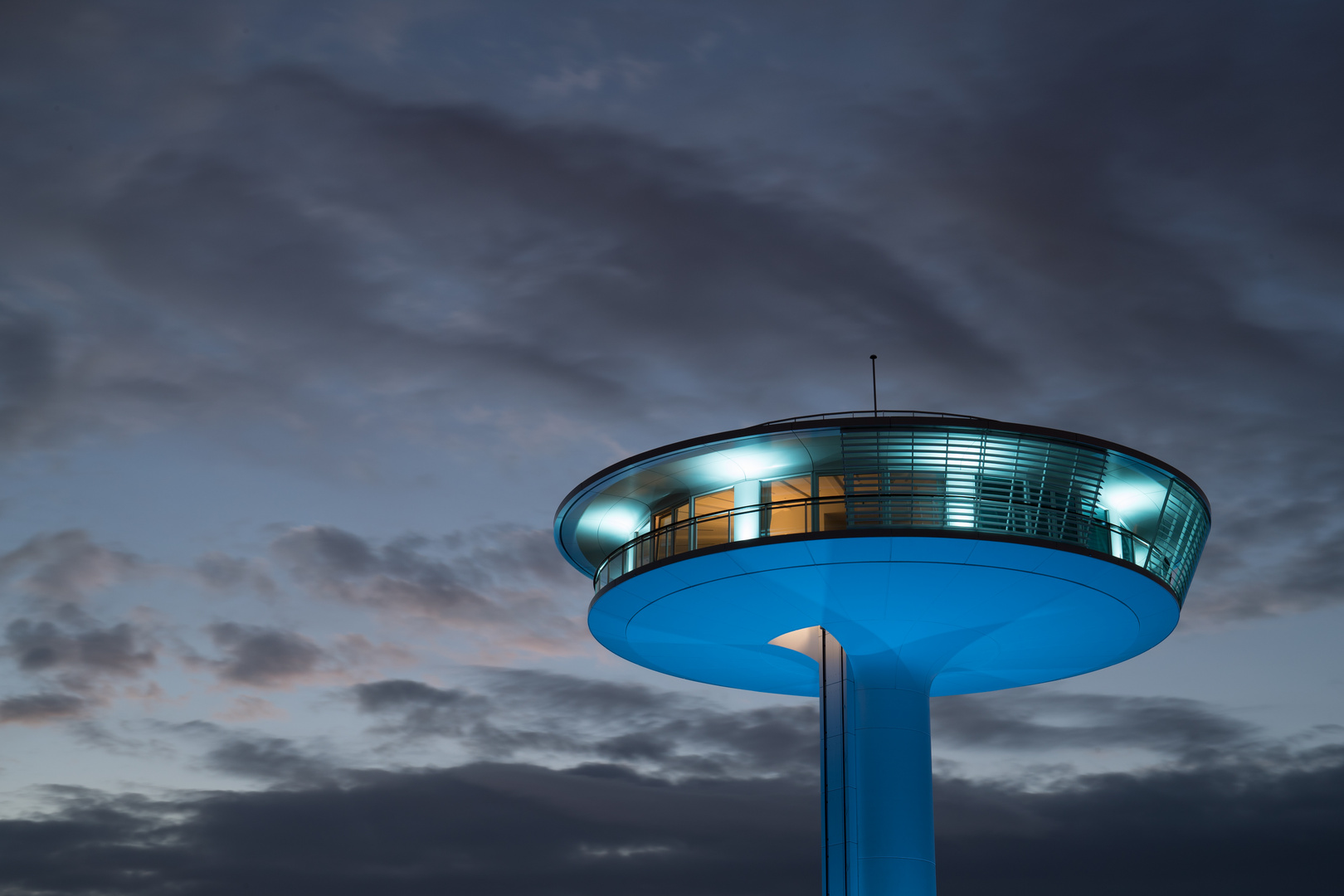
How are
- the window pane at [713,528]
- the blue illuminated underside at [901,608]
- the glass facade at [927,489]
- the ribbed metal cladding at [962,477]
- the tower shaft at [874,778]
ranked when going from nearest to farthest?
the ribbed metal cladding at [962,477], the glass facade at [927,489], the blue illuminated underside at [901,608], the window pane at [713,528], the tower shaft at [874,778]

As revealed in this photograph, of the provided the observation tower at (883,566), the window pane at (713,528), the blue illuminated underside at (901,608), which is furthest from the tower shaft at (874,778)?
the window pane at (713,528)

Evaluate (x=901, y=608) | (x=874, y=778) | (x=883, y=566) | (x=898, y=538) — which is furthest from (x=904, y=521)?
(x=874, y=778)

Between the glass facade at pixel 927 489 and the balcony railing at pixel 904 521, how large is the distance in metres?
0.02

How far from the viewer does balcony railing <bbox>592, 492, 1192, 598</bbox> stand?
2572cm

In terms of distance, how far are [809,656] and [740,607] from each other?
4.30m

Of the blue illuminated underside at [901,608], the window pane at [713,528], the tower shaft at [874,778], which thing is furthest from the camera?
the tower shaft at [874,778]

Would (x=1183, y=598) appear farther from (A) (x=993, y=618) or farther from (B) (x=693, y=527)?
(B) (x=693, y=527)

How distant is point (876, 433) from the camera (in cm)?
2561

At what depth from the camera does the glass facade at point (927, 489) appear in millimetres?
25641

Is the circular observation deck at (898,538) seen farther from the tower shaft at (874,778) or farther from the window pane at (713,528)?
the tower shaft at (874,778)

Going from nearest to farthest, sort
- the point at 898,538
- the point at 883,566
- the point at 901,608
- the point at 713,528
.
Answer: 1. the point at 898,538
2. the point at 883,566
3. the point at 713,528
4. the point at 901,608

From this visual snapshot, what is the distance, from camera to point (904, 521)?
84.4ft

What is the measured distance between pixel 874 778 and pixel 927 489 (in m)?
8.38

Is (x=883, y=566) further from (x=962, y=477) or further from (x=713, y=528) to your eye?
(x=713, y=528)
